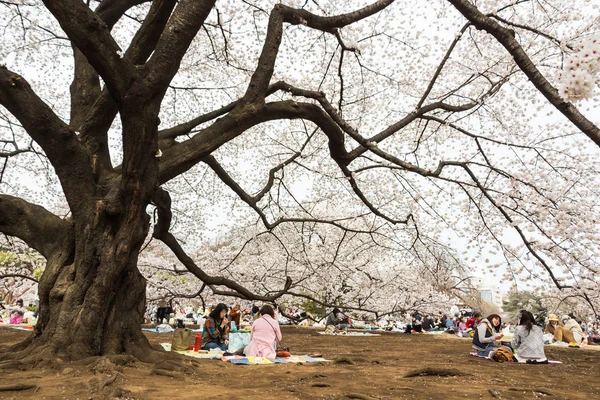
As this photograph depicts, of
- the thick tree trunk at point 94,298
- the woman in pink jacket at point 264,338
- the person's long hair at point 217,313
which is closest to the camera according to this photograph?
the thick tree trunk at point 94,298

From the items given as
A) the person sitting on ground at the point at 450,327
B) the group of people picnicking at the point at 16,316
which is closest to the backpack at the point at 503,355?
the person sitting on ground at the point at 450,327

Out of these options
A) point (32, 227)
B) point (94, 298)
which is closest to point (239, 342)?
point (94, 298)

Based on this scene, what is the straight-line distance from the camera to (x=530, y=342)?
23.2 ft

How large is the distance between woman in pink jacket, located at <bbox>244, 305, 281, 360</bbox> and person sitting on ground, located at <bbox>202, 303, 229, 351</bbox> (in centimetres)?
114

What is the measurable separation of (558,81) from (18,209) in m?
5.45

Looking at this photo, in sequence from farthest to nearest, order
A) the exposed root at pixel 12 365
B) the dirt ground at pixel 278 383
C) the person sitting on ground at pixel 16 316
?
the person sitting on ground at pixel 16 316
the exposed root at pixel 12 365
the dirt ground at pixel 278 383

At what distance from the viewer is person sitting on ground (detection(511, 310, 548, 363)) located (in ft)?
23.1

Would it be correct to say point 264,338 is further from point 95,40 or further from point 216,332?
point 95,40

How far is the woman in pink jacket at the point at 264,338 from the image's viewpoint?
21.4 ft

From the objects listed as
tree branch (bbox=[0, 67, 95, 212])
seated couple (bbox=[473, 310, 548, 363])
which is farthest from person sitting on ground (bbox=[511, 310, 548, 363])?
tree branch (bbox=[0, 67, 95, 212])

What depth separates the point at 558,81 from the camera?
95.1 inches

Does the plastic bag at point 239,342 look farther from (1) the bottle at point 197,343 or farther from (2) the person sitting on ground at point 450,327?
(2) the person sitting on ground at point 450,327

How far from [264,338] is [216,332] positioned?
144 centimetres

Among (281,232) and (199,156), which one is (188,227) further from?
(199,156)
